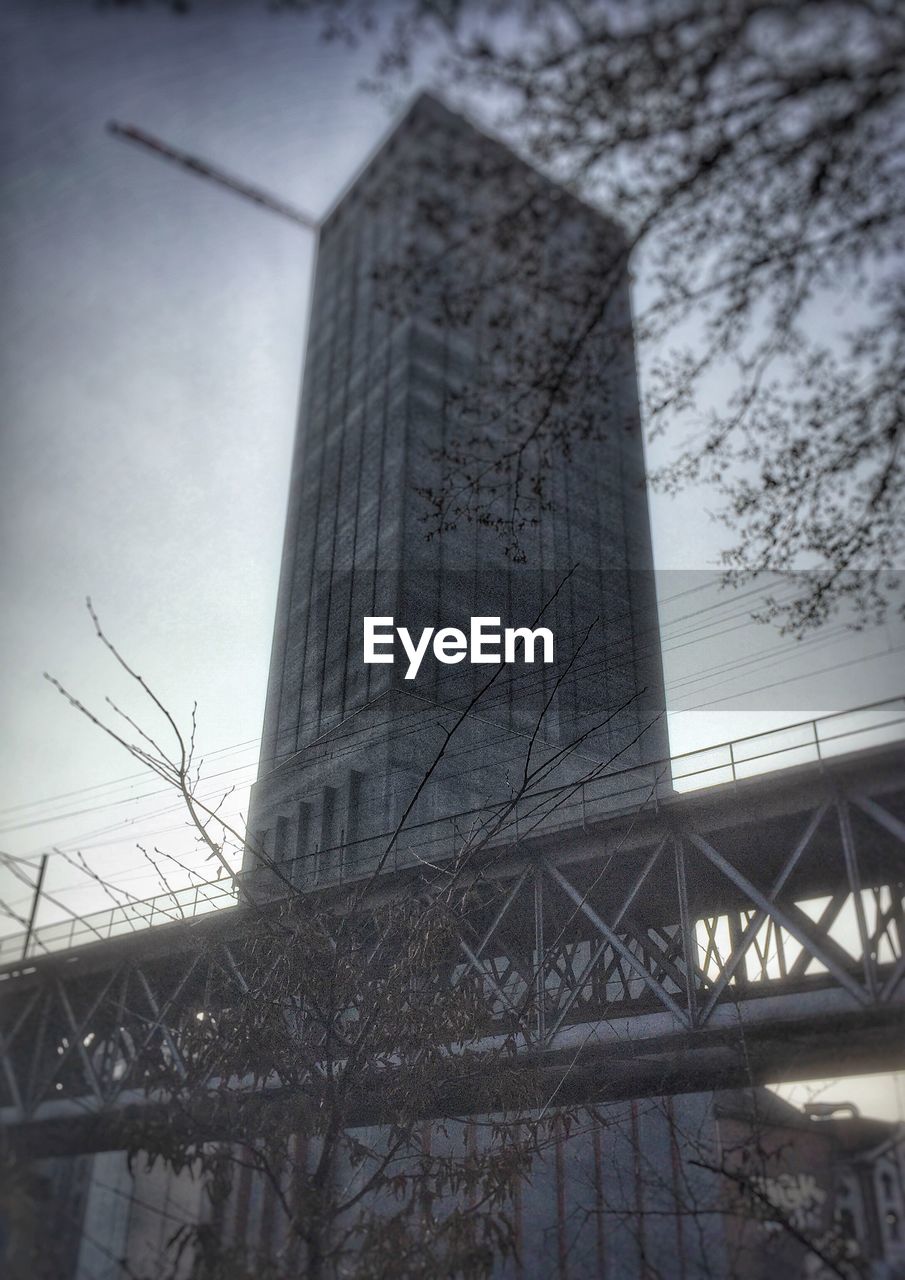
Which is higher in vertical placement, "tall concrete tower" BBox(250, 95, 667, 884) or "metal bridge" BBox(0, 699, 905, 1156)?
"tall concrete tower" BBox(250, 95, 667, 884)

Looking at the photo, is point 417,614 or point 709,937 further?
point 417,614

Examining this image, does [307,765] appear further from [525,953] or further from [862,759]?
[862,759]

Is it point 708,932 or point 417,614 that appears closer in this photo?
point 708,932

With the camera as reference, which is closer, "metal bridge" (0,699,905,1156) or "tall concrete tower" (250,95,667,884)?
"metal bridge" (0,699,905,1156)

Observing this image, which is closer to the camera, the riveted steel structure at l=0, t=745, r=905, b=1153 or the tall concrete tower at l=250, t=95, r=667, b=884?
the riveted steel structure at l=0, t=745, r=905, b=1153

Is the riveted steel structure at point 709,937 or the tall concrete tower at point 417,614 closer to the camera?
the riveted steel structure at point 709,937

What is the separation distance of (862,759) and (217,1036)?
8322 mm

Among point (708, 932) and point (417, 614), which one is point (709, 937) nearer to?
point (708, 932)

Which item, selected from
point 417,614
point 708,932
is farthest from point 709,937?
point 417,614

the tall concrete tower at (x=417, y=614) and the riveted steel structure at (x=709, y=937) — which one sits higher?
the tall concrete tower at (x=417, y=614)

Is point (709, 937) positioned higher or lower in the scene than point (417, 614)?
lower

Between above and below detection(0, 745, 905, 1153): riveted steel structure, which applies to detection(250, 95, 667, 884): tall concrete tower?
above

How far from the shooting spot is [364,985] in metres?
8.70

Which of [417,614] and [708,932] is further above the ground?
[417,614]
